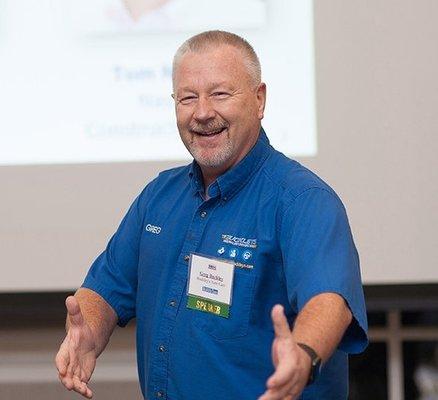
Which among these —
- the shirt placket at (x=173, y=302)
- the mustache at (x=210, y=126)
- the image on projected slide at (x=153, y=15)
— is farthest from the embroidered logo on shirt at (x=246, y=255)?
the image on projected slide at (x=153, y=15)

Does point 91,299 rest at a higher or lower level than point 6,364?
higher

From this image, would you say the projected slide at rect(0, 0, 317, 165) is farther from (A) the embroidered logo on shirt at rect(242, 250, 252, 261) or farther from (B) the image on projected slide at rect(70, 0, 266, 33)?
(A) the embroidered logo on shirt at rect(242, 250, 252, 261)

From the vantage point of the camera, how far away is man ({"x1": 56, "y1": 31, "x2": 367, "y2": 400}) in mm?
1832

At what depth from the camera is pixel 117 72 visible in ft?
11.0

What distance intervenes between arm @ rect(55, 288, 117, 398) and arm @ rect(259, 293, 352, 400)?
1.47ft

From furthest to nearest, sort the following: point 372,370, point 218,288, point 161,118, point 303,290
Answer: point 372,370
point 161,118
point 218,288
point 303,290

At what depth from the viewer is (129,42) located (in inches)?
131

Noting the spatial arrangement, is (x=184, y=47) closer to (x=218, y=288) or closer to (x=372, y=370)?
(x=218, y=288)

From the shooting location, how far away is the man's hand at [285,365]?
1513mm

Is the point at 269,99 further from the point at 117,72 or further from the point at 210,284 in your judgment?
the point at 210,284

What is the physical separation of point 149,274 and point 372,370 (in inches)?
72.3

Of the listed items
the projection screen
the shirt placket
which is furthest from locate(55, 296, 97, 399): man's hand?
the projection screen

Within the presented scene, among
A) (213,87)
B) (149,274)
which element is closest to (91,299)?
(149,274)

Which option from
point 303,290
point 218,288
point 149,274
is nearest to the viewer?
point 303,290
